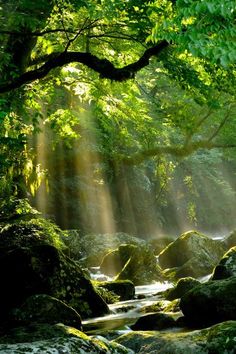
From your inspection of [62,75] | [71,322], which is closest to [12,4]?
[62,75]

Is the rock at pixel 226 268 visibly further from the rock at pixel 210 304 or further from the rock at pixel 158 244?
the rock at pixel 158 244

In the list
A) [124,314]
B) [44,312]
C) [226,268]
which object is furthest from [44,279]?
[226,268]

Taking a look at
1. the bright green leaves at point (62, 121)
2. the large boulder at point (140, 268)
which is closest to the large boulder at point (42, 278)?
the bright green leaves at point (62, 121)

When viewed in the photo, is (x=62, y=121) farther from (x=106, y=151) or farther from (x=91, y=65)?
(x=91, y=65)

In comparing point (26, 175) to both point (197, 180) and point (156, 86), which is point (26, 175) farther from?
point (197, 180)

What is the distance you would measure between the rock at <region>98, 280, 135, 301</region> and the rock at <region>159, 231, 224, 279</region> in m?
3.71

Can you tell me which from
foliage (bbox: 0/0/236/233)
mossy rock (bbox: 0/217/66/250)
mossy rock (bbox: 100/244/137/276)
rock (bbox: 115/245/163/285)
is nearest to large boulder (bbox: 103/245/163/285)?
rock (bbox: 115/245/163/285)

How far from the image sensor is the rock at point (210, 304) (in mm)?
10406

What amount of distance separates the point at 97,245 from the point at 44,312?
15341mm

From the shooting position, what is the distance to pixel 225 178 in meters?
49.5

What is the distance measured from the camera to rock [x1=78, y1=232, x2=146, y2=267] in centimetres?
2383

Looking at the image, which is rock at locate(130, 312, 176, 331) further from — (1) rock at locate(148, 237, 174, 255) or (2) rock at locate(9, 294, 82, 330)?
(1) rock at locate(148, 237, 174, 255)

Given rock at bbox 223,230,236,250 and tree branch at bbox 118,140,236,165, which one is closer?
tree branch at bbox 118,140,236,165

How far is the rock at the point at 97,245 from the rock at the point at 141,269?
3.88 meters
